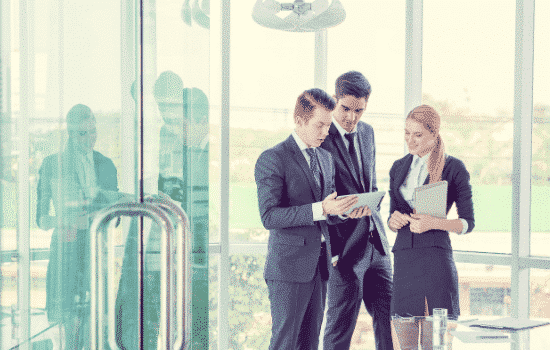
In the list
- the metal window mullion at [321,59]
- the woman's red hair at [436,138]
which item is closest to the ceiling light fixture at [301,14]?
the woman's red hair at [436,138]

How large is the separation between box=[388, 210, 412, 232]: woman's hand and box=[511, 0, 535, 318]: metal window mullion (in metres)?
1.17

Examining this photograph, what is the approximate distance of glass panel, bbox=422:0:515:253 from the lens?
361cm

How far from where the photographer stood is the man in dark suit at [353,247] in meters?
2.78

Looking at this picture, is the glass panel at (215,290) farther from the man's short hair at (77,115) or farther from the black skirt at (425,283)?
the man's short hair at (77,115)

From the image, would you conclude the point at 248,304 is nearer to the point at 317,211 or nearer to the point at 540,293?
the point at 317,211

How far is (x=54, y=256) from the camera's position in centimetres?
97

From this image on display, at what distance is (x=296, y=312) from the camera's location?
2.46m

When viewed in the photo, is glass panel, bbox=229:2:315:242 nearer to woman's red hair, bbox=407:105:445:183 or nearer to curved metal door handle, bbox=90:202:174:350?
woman's red hair, bbox=407:105:445:183

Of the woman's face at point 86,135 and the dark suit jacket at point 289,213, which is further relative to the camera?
the dark suit jacket at point 289,213

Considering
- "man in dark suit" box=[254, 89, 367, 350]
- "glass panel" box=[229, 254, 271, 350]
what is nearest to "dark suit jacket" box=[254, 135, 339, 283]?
"man in dark suit" box=[254, 89, 367, 350]

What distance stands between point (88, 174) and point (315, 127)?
1.75 meters

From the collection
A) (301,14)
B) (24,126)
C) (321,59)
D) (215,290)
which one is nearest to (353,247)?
(301,14)

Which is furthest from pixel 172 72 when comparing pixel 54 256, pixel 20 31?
pixel 54 256

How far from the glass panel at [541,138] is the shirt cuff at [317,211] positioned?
1.95 m
